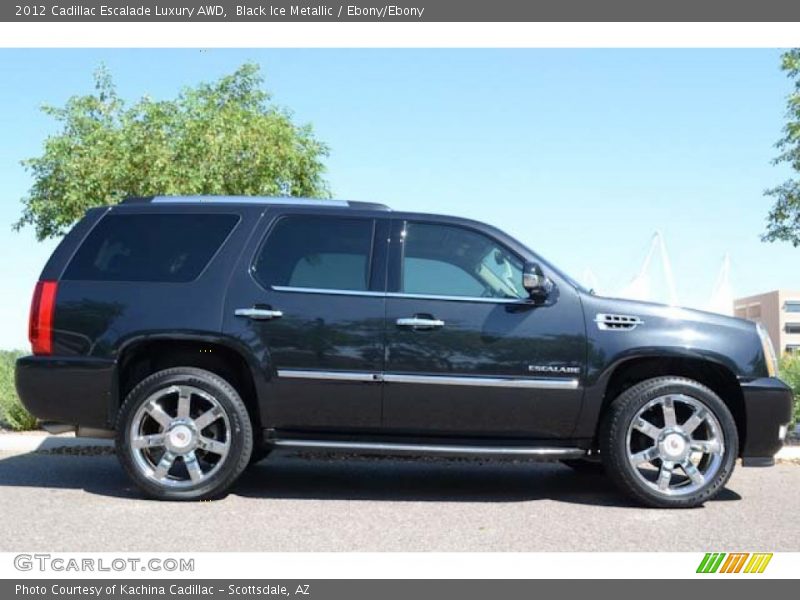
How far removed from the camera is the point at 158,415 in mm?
5559

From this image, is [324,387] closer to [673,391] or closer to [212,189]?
[673,391]

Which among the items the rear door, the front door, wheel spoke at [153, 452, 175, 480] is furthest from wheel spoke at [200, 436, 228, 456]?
the front door

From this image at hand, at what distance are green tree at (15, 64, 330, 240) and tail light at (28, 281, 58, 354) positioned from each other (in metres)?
13.0

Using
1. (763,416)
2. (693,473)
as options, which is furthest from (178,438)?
(763,416)

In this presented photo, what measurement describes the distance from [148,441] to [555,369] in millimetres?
2768

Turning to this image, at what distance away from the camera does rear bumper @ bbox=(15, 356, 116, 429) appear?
5.62 metres

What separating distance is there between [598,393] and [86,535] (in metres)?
3.30

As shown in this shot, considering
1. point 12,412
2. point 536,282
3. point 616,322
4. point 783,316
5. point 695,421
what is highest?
point 536,282

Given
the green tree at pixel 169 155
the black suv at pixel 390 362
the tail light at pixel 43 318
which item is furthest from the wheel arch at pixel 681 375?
the green tree at pixel 169 155

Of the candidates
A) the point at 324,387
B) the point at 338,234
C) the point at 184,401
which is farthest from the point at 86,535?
the point at 338,234

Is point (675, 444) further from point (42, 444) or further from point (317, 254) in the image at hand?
point (42, 444)

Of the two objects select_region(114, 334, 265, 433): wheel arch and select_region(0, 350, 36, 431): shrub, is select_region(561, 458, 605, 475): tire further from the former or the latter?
select_region(0, 350, 36, 431): shrub

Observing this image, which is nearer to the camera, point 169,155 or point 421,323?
point 421,323

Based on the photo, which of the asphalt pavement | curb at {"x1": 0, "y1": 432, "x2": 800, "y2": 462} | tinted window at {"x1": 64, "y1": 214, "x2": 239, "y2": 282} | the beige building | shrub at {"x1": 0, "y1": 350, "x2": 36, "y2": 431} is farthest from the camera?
the beige building
